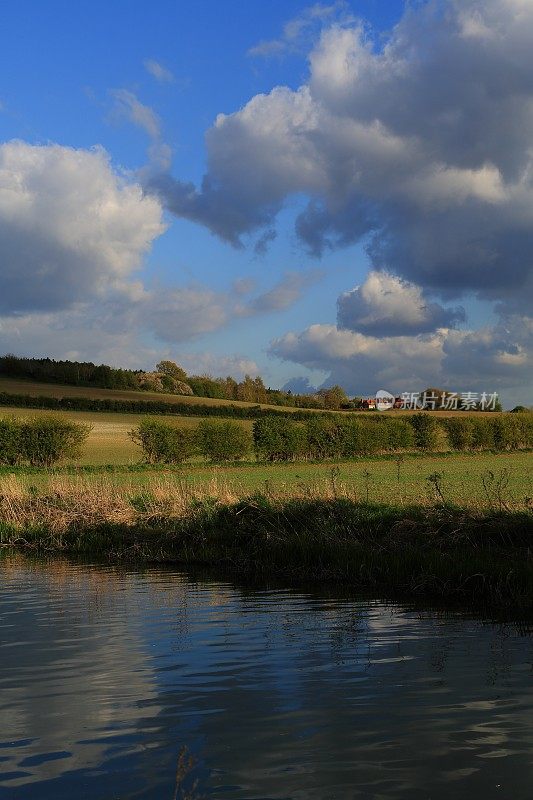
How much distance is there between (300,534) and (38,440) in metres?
37.0

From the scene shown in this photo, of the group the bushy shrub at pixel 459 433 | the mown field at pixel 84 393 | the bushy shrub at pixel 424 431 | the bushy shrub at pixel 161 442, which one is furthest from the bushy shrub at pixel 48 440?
the bushy shrub at pixel 459 433

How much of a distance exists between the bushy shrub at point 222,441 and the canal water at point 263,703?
4381 cm

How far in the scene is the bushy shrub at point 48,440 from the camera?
51531 mm

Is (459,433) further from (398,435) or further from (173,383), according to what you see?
(173,383)

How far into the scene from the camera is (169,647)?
995cm

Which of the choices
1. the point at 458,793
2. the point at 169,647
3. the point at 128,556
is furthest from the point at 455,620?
the point at 128,556

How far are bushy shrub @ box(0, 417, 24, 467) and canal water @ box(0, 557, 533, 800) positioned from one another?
132ft

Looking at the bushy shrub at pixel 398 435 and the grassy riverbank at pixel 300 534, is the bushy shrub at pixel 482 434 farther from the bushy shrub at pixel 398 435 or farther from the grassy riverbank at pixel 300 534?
the grassy riverbank at pixel 300 534

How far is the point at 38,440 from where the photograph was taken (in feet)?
169

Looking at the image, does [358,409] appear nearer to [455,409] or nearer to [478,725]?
[455,409]

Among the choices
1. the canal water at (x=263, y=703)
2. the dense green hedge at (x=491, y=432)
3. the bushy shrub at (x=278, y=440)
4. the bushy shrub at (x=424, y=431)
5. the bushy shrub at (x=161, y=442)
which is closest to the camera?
the canal water at (x=263, y=703)

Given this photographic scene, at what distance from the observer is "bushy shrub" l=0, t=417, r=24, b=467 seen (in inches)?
2002

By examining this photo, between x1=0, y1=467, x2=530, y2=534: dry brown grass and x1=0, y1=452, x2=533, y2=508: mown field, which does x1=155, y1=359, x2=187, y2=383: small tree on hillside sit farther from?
x1=0, y1=467, x2=530, y2=534: dry brown grass

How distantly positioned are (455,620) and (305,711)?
4686mm
